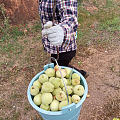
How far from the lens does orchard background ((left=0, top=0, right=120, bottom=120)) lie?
238 cm

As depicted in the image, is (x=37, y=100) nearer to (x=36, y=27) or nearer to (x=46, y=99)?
(x=46, y=99)

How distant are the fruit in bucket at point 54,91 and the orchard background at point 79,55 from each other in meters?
0.94

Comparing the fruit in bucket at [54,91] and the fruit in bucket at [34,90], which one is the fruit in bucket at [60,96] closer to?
the fruit in bucket at [54,91]

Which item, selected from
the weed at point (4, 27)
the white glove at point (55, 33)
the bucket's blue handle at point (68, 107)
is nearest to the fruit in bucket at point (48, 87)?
the bucket's blue handle at point (68, 107)

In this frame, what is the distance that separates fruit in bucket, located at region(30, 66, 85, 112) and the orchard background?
36.9 inches

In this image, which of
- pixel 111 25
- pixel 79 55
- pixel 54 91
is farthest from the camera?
pixel 111 25

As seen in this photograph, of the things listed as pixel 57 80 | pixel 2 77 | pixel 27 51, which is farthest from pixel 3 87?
pixel 57 80

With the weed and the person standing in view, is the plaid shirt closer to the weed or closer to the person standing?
the person standing

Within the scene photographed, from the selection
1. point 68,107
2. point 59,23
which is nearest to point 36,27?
point 59,23

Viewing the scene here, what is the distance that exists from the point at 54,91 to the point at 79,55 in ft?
6.32

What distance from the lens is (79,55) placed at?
331 centimetres

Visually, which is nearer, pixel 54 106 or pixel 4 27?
pixel 54 106

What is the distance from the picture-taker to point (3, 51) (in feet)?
11.7

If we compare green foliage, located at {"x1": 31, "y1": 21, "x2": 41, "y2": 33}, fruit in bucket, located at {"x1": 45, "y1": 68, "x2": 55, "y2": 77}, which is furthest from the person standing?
green foliage, located at {"x1": 31, "y1": 21, "x2": 41, "y2": 33}
